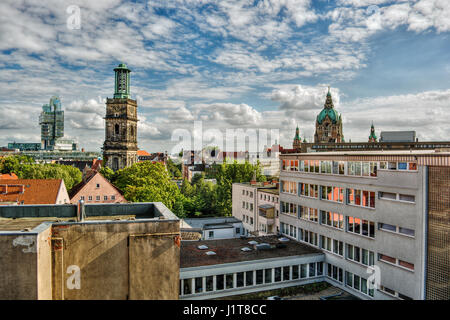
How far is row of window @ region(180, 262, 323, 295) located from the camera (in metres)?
21.0

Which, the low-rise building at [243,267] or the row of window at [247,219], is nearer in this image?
the low-rise building at [243,267]

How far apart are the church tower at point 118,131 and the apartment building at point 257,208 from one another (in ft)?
125

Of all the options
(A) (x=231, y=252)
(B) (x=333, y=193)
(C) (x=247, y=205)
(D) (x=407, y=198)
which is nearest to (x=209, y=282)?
(A) (x=231, y=252)

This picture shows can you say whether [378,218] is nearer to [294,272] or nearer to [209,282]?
[294,272]

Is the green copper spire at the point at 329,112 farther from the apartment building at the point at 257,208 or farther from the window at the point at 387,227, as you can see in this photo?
the window at the point at 387,227

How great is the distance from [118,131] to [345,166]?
64.5 m

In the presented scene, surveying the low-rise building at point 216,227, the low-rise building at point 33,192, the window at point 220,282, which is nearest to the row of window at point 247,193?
the low-rise building at point 216,227

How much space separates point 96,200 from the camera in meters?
43.3

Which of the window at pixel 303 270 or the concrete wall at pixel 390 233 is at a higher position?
the concrete wall at pixel 390 233

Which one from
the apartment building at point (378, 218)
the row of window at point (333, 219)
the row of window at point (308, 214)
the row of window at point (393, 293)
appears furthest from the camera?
the row of window at point (308, 214)

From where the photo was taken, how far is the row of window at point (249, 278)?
20969 millimetres

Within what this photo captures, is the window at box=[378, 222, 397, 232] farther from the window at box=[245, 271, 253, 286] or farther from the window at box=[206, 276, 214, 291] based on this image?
the window at box=[206, 276, 214, 291]
